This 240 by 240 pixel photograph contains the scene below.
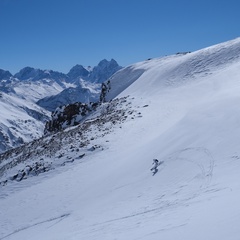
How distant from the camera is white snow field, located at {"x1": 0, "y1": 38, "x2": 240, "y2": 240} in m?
8.87

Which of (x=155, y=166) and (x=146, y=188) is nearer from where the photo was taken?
(x=146, y=188)

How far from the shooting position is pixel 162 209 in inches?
428

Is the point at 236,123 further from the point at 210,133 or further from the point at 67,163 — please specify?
the point at 67,163

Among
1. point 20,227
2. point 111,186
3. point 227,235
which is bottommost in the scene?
point 20,227

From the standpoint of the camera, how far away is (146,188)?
1454cm

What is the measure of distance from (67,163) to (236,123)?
45.9 feet

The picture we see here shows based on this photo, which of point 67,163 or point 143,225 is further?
point 67,163

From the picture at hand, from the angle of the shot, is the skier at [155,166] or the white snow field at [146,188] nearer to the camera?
the white snow field at [146,188]

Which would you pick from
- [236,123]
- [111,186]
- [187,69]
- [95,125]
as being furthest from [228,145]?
[187,69]

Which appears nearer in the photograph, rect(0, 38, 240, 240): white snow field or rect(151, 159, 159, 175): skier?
rect(0, 38, 240, 240): white snow field

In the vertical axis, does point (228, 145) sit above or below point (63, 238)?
above

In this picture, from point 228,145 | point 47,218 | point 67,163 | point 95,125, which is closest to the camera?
point 228,145

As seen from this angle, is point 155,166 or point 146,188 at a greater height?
point 155,166

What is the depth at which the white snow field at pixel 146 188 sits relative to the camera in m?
8.87
